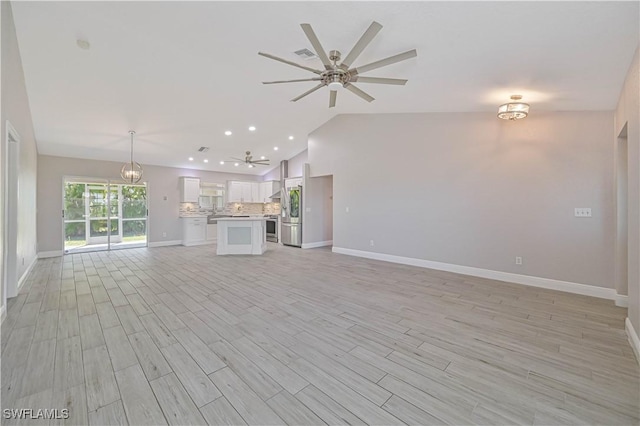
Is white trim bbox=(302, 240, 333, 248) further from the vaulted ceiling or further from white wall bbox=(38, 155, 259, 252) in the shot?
white wall bbox=(38, 155, 259, 252)

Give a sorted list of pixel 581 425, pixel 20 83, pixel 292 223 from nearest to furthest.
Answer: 1. pixel 581 425
2. pixel 20 83
3. pixel 292 223

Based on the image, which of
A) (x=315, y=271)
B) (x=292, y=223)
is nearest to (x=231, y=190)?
(x=292, y=223)

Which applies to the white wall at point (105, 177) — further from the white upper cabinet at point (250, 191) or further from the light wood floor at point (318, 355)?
the light wood floor at point (318, 355)

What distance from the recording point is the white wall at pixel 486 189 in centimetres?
386

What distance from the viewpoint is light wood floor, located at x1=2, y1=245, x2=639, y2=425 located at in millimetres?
1650

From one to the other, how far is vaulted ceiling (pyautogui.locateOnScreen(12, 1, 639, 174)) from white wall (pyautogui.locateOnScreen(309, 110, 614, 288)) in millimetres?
425

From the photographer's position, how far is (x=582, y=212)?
154 inches

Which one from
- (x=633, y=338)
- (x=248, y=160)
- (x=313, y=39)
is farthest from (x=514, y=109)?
(x=248, y=160)

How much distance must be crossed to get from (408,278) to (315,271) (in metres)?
1.71

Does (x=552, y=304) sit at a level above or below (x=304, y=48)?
below

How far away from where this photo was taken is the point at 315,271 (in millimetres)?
5168

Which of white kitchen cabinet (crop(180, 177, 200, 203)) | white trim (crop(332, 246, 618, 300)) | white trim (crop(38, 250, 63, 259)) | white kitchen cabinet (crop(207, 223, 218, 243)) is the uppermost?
white kitchen cabinet (crop(180, 177, 200, 203))

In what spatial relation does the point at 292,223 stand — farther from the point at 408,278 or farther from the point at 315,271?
the point at 408,278

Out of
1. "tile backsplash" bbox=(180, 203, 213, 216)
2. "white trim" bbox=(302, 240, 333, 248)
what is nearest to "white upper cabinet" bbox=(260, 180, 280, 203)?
"tile backsplash" bbox=(180, 203, 213, 216)
